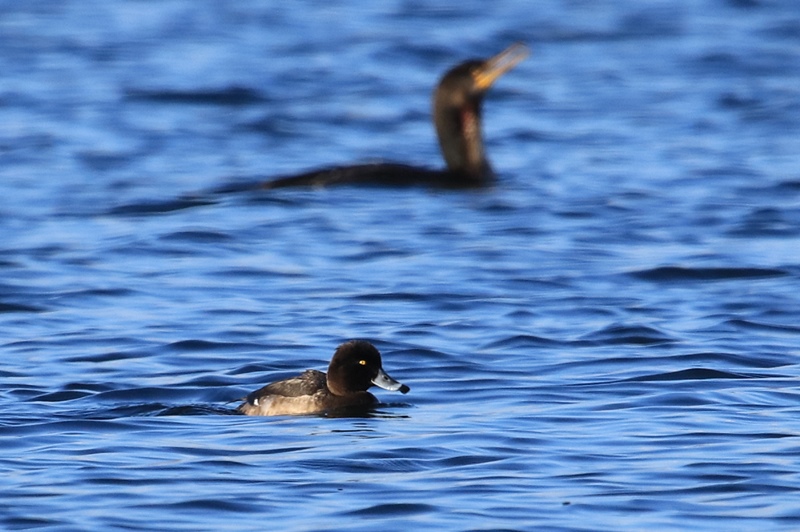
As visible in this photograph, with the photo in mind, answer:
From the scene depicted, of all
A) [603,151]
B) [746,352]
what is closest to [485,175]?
[603,151]

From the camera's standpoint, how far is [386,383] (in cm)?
999

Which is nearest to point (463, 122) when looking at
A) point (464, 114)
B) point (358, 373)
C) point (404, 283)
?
point (464, 114)

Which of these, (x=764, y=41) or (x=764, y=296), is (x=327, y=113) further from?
(x=764, y=296)

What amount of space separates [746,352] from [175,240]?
6098mm

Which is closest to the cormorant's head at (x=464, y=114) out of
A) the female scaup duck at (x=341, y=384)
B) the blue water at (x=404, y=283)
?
the blue water at (x=404, y=283)

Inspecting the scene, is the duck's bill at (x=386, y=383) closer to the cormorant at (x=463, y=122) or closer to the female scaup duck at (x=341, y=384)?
the female scaup duck at (x=341, y=384)

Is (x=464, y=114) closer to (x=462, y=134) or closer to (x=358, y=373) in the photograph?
(x=462, y=134)

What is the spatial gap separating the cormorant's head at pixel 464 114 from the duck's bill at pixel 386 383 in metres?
8.48

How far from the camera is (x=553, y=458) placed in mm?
8703

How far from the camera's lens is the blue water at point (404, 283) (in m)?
8.27

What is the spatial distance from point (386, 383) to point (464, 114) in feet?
28.7

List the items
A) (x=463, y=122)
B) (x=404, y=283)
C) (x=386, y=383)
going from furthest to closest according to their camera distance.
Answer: (x=463, y=122)
(x=404, y=283)
(x=386, y=383)

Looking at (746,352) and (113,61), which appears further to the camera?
(113,61)

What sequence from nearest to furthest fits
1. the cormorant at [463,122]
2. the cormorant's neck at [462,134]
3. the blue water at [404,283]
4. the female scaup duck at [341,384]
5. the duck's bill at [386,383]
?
the blue water at [404,283], the female scaup duck at [341,384], the duck's bill at [386,383], the cormorant at [463,122], the cormorant's neck at [462,134]
